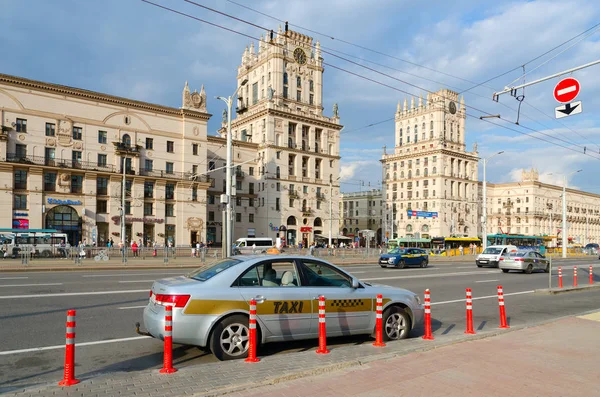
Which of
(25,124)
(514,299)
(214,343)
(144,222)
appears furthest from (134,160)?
(214,343)

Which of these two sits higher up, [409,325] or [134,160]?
[134,160]

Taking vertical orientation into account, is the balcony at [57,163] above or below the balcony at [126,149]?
below

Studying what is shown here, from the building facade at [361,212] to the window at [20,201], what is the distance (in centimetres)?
7896

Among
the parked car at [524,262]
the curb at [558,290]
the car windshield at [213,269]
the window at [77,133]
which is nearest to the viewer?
the car windshield at [213,269]

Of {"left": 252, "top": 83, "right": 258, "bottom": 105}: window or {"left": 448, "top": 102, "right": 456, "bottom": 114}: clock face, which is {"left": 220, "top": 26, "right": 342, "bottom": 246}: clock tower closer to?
{"left": 252, "top": 83, "right": 258, "bottom": 105}: window

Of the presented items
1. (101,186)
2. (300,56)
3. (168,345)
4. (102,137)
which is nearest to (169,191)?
(101,186)

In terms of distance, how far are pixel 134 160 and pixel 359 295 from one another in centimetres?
4848

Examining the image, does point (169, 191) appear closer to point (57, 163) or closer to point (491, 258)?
point (57, 163)

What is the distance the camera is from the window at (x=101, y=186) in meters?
49.5

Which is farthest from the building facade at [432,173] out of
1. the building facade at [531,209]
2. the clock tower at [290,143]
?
the clock tower at [290,143]

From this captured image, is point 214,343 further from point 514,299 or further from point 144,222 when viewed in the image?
point 144,222

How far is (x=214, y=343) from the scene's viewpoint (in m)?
6.66

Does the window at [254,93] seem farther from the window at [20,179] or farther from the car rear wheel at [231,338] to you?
the car rear wheel at [231,338]

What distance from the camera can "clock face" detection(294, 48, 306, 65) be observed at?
245 feet
